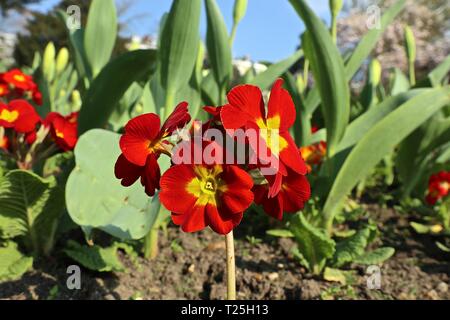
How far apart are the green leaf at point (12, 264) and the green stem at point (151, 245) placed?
0.36 m

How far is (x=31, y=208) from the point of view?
1436 mm

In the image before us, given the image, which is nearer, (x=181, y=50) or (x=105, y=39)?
(x=181, y=50)

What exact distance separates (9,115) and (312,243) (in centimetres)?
103

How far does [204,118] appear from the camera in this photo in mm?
1942

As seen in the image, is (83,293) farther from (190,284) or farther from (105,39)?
(105,39)

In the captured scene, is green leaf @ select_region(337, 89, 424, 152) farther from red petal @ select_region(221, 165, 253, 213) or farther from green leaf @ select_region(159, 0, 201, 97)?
red petal @ select_region(221, 165, 253, 213)

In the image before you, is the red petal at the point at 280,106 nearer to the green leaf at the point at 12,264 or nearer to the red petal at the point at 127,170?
the red petal at the point at 127,170

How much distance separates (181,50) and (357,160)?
68cm

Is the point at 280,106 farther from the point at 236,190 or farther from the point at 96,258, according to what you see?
the point at 96,258

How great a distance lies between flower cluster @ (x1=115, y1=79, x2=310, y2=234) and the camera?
0.72 meters

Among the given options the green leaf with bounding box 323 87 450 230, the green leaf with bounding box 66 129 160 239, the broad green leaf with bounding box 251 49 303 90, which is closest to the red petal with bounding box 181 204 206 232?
the green leaf with bounding box 66 129 160 239
